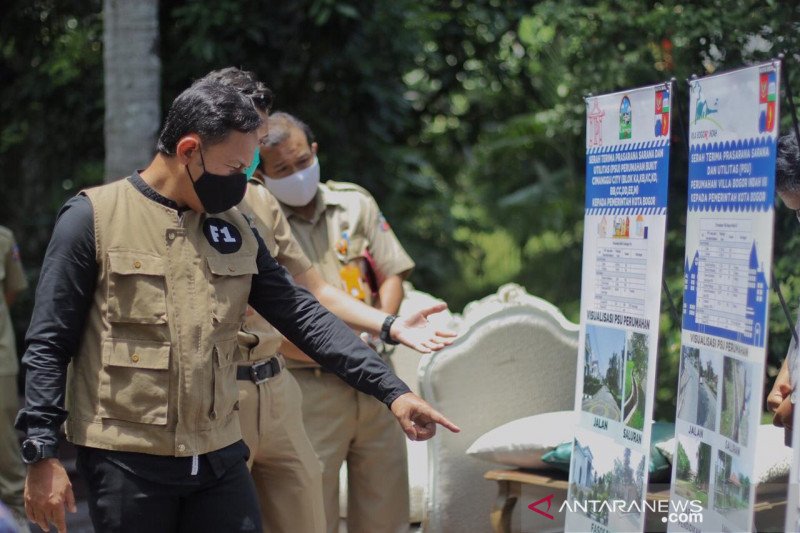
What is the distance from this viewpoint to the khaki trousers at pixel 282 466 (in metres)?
3.36

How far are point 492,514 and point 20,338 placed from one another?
17.5ft

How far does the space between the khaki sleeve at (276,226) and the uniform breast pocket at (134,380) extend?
90 cm

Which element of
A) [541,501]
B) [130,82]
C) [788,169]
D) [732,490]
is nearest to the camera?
[732,490]

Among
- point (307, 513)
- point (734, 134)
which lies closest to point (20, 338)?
point (307, 513)

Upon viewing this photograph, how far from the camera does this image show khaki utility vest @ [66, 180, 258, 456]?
265cm

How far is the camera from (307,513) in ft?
11.2

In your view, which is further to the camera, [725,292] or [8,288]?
A: [8,288]

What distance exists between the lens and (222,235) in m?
2.82

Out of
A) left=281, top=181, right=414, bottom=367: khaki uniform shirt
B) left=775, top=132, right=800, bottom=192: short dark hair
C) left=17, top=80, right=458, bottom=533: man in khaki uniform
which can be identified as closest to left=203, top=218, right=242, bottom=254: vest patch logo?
left=17, top=80, right=458, bottom=533: man in khaki uniform

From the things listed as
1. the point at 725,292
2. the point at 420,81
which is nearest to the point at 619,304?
the point at 725,292

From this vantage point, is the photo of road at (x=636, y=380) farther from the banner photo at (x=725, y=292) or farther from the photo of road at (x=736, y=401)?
the photo of road at (x=736, y=401)

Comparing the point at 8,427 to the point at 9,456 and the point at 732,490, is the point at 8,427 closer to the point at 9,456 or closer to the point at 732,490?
the point at 9,456

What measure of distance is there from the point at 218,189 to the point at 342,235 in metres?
1.40

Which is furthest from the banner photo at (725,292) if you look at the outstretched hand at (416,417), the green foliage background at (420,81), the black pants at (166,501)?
the green foliage background at (420,81)
